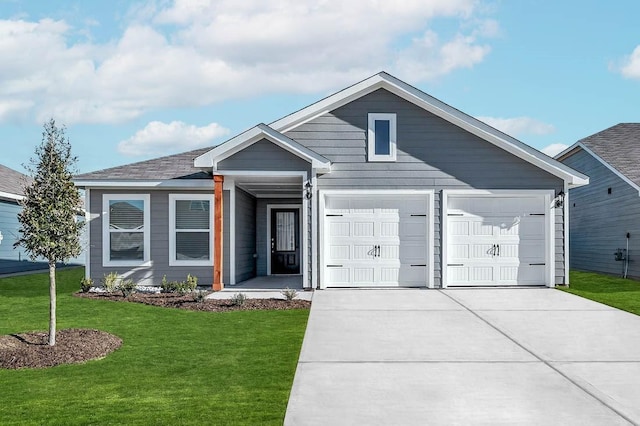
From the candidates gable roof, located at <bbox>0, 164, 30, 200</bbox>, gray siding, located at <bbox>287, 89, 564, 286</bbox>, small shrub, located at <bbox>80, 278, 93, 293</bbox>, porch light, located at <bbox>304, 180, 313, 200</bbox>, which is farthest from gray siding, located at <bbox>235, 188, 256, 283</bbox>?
gable roof, located at <bbox>0, 164, 30, 200</bbox>

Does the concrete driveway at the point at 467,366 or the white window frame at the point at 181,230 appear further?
the white window frame at the point at 181,230

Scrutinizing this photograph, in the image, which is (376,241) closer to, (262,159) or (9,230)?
(262,159)

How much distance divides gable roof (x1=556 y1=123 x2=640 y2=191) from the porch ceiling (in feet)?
33.6

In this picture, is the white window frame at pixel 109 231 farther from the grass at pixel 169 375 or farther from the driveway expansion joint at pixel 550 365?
the driveway expansion joint at pixel 550 365

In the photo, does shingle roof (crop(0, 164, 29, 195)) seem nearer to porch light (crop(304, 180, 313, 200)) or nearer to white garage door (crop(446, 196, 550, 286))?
porch light (crop(304, 180, 313, 200))

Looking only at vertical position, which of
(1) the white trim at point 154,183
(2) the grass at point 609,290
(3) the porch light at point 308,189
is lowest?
(2) the grass at point 609,290

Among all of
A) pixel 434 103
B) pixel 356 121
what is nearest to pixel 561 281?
pixel 434 103

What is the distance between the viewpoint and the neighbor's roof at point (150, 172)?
45.8 feet

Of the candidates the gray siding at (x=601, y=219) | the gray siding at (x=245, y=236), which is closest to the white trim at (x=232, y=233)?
the gray siding at (x=245, y=236)

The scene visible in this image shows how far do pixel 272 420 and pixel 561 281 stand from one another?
37.1ft

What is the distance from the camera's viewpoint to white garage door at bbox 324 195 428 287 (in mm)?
13453

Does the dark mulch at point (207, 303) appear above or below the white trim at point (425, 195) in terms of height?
below

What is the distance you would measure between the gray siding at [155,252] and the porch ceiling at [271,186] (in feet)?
4.49

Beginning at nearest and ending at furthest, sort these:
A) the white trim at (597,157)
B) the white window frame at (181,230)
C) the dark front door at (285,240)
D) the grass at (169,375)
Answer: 1. the grass at (169,375)
2. the white window frame at (181,230)
3. the white trim at (597,157)
4. the dark front door at (285,240)
